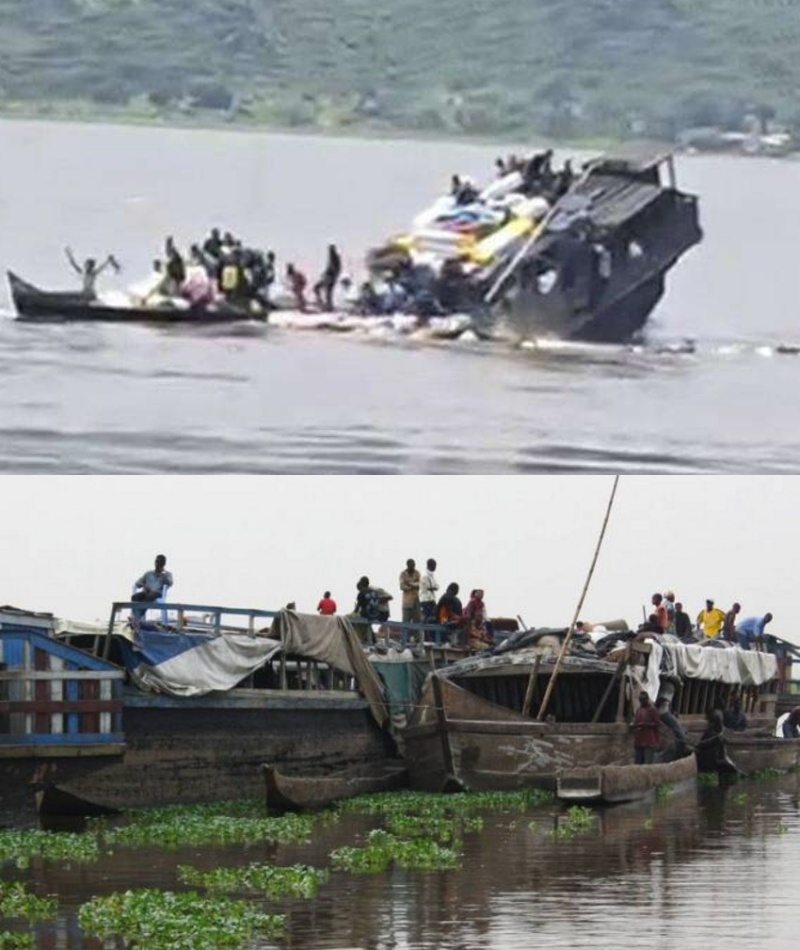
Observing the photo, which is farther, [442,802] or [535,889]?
[442,802]

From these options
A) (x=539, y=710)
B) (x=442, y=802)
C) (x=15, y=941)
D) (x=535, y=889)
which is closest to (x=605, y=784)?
(x=442, y=802)

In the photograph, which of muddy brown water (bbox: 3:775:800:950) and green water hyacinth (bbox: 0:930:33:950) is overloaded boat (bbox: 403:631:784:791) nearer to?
muddy brown water (bbox: 3:775:800:950)

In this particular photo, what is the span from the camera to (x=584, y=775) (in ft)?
79.4

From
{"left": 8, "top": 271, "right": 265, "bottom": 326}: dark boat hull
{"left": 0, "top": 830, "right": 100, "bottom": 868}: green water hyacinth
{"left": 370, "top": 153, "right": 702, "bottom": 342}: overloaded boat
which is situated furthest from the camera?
{"left": 370, "top": 153, "right": 702, "bottom": 342}: overloaded boat

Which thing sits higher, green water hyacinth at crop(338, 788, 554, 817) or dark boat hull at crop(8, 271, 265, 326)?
dark boat hull at crop(8, 271, 265, 326)

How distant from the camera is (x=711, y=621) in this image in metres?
36.3

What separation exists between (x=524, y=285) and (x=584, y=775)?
8.26 metres

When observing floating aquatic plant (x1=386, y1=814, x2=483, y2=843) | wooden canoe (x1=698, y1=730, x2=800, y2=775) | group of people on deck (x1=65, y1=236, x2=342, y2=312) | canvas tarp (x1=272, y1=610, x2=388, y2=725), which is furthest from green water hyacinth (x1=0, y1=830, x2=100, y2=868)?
wooden canoe (x1=698, y1=730, x2=800, y2=775)

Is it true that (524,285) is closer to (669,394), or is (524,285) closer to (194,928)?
(669,394)

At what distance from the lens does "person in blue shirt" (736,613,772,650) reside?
36219 mm

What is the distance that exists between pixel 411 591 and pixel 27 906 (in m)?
14.6

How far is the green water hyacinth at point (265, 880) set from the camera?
54.9ft

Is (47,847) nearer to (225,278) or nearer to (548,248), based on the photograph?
(225,278)

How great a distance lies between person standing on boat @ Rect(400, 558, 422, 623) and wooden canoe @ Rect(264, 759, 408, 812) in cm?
346
